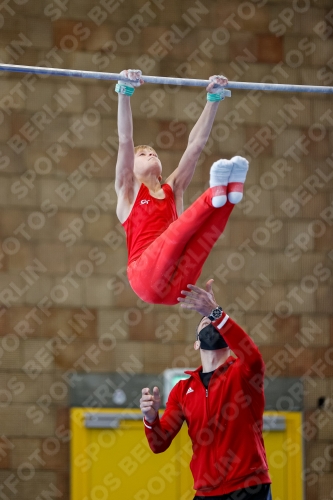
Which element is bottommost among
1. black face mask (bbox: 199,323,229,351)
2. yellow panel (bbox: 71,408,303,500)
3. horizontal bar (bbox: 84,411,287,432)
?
yellow panel (bbox: 71,408,303,500)

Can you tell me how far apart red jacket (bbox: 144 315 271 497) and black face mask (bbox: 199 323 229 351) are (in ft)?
0.36

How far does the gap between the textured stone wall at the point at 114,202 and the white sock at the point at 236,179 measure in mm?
3132

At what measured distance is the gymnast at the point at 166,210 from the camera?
4.32m

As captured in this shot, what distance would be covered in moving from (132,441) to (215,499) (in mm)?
2709

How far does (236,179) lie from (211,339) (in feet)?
3.11

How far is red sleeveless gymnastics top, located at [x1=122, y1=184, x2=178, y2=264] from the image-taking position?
484cm

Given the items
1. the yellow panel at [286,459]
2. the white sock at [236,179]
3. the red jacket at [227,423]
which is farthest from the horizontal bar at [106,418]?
the white sock at [236,179]

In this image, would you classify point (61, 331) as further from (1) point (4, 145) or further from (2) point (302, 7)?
(2) point (302, 7)

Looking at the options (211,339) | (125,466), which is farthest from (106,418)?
(211,339)

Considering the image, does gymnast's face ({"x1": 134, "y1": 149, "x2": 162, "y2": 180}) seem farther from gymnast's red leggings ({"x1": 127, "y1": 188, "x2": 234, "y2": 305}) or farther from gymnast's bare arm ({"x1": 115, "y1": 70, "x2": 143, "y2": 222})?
gymnast's red leggings ({"x1": 127, "y1": 188, "x2": 234, "y2": 305})

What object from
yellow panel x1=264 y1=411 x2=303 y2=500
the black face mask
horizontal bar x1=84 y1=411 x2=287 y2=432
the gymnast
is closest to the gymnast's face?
the gymnast

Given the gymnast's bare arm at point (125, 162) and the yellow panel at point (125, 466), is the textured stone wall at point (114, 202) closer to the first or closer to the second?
the yellow panel at point (125, 466)

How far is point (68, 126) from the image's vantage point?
24.4ft

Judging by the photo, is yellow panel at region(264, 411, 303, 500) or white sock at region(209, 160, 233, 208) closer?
white sock at region(209, 160, 233, 208)
